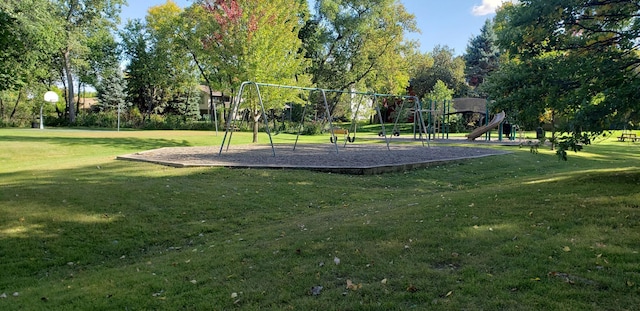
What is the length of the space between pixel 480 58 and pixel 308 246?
Answer: 6111cm

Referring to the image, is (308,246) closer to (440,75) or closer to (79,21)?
(79,21)

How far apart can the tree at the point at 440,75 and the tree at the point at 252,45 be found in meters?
36.8

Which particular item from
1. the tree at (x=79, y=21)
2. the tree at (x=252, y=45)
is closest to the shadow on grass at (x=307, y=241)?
the tree at (x=252, y=45)

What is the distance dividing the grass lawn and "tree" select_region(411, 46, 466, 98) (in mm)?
50647

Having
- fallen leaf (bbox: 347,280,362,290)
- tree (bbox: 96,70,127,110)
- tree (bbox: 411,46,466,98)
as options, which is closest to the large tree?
fallen leaf (bbox: 347,280,362,290)

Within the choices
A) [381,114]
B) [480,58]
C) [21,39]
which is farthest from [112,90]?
[480,58]

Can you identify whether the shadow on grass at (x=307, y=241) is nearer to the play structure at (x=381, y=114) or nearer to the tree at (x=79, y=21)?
the play structure at (x=381, y=114)

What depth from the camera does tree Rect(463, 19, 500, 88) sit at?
2325 inches

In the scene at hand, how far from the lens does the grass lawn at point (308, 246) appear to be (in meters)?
3.42

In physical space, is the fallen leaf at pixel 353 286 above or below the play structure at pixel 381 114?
below

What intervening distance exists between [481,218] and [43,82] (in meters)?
56.8

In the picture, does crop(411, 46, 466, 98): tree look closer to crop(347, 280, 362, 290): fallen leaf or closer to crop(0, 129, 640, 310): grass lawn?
crop(0, 129, 640, 310): grass lawn

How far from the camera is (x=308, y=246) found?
4914 millimetres

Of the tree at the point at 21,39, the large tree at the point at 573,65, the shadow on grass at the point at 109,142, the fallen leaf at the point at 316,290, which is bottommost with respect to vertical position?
the fallen leaf at the point at 316,290
